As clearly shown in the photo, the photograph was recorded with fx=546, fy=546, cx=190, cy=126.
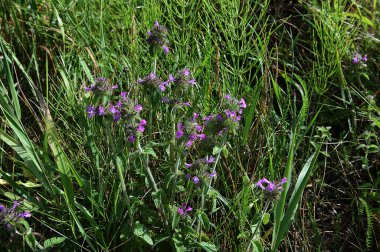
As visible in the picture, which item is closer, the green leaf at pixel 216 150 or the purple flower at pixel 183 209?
the green leaf at pixel 216 150

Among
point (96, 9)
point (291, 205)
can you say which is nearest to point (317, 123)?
point (291, 205)

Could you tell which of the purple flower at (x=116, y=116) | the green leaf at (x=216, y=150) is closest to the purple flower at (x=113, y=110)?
the purple flower at (x=116, y=116)

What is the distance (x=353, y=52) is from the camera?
2559mm

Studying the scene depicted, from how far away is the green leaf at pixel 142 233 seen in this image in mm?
1659

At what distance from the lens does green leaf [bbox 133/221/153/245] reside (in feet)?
5.44

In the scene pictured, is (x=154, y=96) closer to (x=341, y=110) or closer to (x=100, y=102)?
(x=100, y=102)

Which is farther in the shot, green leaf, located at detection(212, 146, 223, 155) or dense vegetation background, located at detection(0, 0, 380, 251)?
dense vegetation background, located at detection(0, 0, 380, 251)

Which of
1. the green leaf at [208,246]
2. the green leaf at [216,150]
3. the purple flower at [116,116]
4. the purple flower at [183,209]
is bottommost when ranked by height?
the green leaf at [208,246]

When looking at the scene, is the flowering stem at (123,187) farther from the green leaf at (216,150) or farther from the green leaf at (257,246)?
the green leaf at (257,246)

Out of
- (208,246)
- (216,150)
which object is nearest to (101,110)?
(216,150)

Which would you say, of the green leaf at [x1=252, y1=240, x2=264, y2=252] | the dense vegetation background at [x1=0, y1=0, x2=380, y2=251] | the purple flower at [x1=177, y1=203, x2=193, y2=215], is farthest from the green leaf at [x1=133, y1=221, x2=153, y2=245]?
the green leaf at [x1=252, y1=240, x2=264, y2=252]

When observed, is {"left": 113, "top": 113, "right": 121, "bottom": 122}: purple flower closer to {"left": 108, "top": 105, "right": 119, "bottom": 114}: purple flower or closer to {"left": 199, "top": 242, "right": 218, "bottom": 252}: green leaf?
{"left": 108, "top": 105, "right": 119, "bottom": 114}: purple flower

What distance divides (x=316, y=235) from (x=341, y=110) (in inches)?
28.0

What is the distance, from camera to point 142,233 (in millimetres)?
1682
